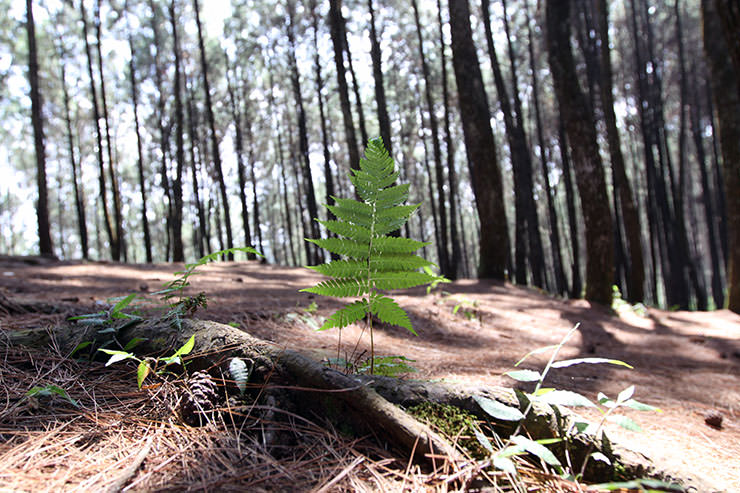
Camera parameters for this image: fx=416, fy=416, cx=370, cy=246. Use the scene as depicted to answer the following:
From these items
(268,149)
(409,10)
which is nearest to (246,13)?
(409,10)

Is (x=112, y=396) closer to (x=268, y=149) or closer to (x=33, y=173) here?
(x=268, y=149)

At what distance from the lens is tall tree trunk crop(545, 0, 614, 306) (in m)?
6.96

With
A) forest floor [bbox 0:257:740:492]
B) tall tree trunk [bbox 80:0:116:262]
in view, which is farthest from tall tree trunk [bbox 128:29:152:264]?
forest floor [bbox 0:257:740:492]

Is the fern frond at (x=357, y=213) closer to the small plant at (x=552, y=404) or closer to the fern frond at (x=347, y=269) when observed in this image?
the fern frond at (x=347, y=269)

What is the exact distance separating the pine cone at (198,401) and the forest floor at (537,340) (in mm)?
475

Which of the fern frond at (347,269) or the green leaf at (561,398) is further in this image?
the fern frond at (347,269)

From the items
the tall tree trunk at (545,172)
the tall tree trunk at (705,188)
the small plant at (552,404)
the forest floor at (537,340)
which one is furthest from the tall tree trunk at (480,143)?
the tall tree trunk at (705,188)

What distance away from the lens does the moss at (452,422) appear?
1322 mm

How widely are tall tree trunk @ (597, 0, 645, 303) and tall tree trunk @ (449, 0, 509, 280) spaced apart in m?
2.67

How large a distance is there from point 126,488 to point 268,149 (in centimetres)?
3079

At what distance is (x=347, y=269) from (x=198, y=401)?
2.38 feet

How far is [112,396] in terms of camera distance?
1.59 meters

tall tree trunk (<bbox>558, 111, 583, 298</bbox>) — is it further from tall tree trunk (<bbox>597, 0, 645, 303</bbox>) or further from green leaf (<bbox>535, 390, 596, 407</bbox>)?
green leaf (<bbox>535, 390, 596, 407</bbox>)

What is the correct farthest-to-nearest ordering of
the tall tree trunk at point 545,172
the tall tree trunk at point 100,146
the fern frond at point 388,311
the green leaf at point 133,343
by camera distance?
the tall tree trunk at point 545,172, the tall tree trunk at point 100,146, the green leaf at point 133,343, the fern frond at point 388,311
